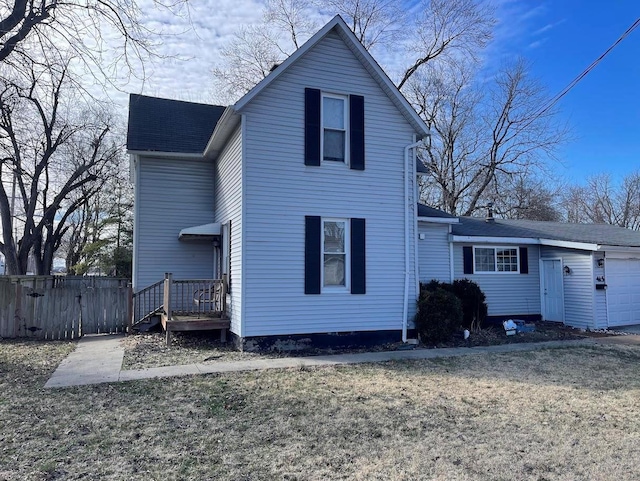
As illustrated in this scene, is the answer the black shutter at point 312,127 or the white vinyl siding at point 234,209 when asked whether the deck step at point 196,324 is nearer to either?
the white vinyl siding at point 234,209

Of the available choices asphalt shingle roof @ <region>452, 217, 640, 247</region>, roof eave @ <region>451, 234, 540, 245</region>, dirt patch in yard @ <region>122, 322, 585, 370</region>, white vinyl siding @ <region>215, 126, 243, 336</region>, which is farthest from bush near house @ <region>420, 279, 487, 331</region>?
white vinyl siding @ <region>215, 126, 243, 336</region>

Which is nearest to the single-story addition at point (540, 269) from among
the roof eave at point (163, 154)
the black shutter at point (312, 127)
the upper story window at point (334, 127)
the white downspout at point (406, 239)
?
the white downspout at point (406, 239)

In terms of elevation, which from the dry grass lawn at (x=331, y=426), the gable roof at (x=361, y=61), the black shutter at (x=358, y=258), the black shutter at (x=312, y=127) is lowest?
the dry grass lawn at (x=331, y=426)

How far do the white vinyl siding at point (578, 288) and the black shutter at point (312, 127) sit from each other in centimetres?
902

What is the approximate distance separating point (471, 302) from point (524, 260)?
335cm

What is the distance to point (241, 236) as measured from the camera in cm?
941

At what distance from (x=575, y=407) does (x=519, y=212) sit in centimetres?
2855

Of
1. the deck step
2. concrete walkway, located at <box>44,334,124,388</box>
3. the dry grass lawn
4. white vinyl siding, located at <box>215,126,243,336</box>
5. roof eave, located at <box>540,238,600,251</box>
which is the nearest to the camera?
the dry grass lawn

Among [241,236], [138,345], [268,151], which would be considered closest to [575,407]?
[241,236]

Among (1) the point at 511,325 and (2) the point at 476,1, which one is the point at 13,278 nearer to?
(1) the point at 511,325

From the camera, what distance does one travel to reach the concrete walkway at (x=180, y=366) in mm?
7371

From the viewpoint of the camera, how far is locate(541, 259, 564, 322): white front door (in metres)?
14.1

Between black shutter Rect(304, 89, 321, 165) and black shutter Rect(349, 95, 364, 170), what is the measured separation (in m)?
0.82

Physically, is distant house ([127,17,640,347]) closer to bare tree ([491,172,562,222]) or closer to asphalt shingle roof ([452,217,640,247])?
asphalt shingle roof ([452,217,640,247])
